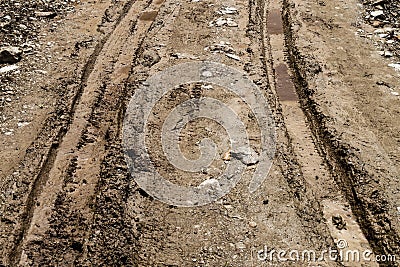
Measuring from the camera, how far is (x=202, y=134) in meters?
4.34

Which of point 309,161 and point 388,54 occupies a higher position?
point 388,54

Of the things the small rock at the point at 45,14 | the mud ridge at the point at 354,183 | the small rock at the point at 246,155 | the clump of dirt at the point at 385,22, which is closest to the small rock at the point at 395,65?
the clump of dirt at the point at 385,22

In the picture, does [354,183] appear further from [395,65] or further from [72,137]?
[72,137]

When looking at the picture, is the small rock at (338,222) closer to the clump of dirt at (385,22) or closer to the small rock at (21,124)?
the clump of dirt at (385,22)

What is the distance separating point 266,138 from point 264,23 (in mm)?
2617

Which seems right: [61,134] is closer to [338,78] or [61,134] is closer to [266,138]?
[266,138]

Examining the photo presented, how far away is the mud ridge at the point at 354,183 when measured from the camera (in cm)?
340

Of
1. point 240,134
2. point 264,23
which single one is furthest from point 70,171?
point 264,23

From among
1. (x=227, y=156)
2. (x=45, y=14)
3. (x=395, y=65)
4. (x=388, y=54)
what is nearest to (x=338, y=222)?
(x=227, y=156)

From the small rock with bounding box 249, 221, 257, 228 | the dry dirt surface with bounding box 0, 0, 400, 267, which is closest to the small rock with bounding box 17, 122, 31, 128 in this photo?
the dry dirt surface with bounding box 0, 0, 400, 267

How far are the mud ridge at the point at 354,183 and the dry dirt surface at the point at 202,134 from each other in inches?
0.5

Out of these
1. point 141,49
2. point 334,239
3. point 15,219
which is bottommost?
point 334,239

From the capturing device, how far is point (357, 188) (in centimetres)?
377

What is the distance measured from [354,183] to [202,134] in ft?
5.25
